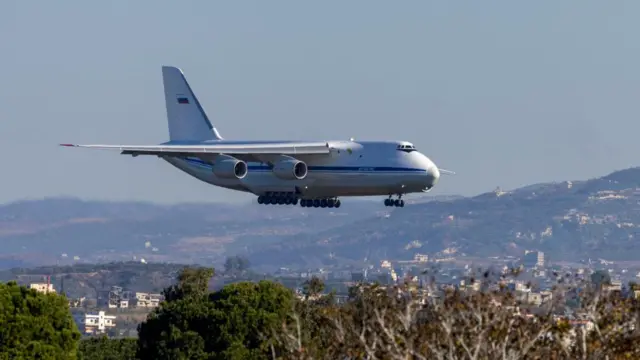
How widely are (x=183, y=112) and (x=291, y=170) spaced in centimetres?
1583

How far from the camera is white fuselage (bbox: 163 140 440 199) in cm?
7812

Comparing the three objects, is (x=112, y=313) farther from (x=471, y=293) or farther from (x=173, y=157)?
(x=471, y=293)

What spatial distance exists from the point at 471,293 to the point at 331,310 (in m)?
3.60

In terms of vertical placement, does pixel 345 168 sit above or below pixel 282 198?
above

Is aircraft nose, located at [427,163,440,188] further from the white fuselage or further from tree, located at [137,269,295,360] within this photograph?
tree, located at [137,269,295,360]

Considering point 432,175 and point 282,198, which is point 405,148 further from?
point 282,198

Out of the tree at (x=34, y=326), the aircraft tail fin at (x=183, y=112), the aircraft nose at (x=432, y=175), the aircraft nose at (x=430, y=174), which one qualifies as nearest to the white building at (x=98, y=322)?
the aircraft tail fin at (x=183, y=112)

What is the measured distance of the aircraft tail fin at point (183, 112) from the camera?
308 ft

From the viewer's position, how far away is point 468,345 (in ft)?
104

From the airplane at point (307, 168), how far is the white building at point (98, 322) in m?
81.6

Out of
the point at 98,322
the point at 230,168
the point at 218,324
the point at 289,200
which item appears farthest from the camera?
the point at 98,322

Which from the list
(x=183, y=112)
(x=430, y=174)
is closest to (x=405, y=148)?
(x=430, y=174)

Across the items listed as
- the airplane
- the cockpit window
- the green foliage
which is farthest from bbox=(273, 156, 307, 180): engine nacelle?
the green foliage

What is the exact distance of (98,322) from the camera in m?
172
